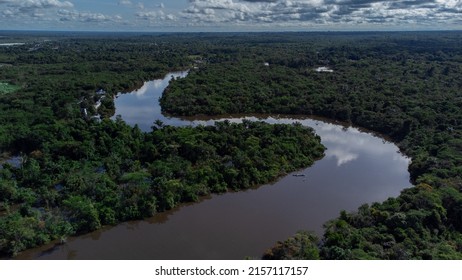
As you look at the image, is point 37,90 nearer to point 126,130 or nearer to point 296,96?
point 126,130

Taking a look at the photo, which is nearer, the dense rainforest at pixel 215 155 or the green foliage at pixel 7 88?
the dense rainforest at pixel 215 155

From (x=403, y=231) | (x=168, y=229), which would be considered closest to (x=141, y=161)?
(x=168, y=229)

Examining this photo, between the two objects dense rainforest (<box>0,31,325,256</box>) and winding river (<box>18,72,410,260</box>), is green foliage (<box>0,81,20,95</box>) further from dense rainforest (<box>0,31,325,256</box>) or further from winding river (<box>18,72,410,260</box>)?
winding river (<box>18,72,410,260</box>)

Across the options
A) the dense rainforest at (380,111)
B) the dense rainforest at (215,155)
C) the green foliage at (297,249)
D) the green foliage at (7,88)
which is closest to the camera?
the green foliage at (297,249)

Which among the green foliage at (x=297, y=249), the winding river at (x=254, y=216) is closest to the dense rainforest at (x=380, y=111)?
the green foliage at (x=297, y=249)

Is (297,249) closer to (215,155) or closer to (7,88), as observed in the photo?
(215,155)

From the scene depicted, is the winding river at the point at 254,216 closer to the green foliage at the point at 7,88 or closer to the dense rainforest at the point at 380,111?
the dense rainforest at the point at 380,111

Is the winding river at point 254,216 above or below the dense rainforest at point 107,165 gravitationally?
below

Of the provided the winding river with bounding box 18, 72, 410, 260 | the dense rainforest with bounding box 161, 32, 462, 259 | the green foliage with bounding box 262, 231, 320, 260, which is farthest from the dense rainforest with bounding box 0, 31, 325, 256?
the dense rainforest with bounding box 161, 32, 462, 259
